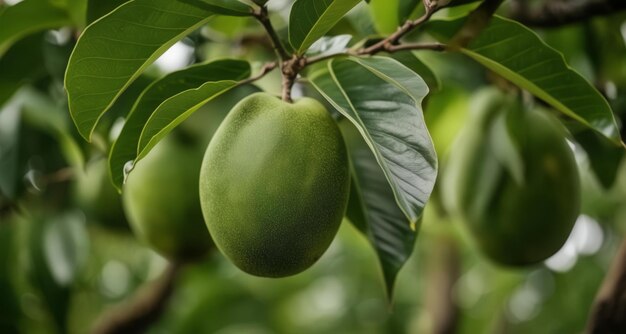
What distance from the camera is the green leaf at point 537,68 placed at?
2.46ft

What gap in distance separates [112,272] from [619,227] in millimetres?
1526

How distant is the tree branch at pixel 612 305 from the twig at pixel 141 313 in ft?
2.70

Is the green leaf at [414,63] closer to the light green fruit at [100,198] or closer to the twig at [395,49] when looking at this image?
the twig at [395,49]

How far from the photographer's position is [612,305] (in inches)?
39.8

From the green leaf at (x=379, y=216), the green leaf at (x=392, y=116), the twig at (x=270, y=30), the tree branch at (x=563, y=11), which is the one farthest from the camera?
the tree branch at (x=563, y=11)

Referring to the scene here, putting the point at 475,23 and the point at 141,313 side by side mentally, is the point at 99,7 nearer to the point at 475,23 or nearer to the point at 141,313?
the point at 475,23

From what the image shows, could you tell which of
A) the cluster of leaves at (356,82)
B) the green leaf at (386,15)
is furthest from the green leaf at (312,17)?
the green leaf at (386,15)

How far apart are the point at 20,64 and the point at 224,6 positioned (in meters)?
0.52

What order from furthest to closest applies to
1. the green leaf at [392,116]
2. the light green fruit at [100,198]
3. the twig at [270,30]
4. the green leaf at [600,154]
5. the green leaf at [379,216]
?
the light green fruit at [100,198] < the green leaf at [600,154] < the green leaf at [379,216] < the twig at [270,30] < the green leaf at [392,116]

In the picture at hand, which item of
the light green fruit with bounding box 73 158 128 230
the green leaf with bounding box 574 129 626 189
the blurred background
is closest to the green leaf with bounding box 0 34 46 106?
the blurred background

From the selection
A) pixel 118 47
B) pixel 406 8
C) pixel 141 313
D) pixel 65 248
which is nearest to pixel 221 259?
pixel 141 313

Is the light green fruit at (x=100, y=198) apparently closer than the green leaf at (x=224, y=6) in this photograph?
No

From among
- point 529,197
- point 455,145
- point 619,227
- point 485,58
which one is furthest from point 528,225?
point 619,227

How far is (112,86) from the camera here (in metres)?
0.69
